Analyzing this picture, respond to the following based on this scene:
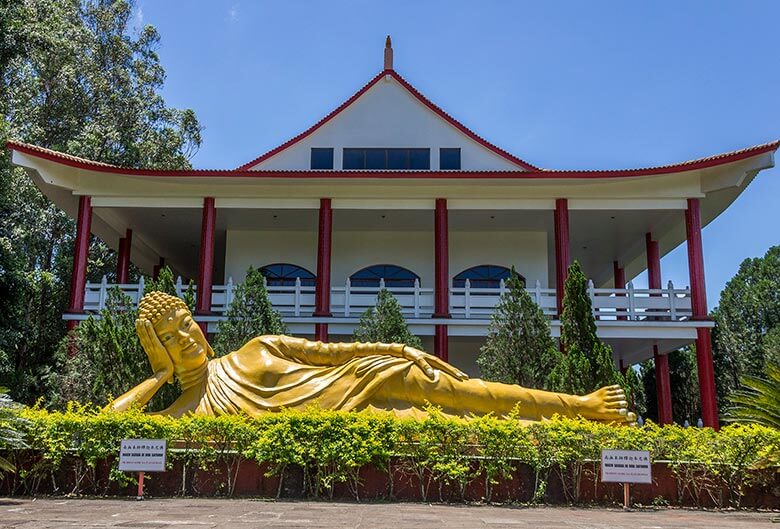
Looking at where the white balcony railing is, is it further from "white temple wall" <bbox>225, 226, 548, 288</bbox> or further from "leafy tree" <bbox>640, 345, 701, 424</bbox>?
"leafy tree" <bbox>640, 345, 701, 424</bbox>

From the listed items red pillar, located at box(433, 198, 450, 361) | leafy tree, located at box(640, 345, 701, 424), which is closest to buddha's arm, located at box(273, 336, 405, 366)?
red pillar, located at box(433, 198, 450, 361)

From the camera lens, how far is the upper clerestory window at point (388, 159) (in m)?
19.1

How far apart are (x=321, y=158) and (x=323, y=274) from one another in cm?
452

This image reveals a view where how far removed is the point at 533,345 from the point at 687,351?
12.0 m

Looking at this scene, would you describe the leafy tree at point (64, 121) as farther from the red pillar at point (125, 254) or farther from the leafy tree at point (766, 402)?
the leafy tree at point (766, 402)

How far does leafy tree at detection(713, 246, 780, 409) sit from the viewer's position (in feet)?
69.4

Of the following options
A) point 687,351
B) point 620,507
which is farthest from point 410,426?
point 687,351

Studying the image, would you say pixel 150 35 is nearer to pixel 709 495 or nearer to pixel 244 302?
pixel 244 302

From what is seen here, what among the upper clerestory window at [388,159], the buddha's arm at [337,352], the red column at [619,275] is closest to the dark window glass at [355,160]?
the upper clerestory window at [388,159]

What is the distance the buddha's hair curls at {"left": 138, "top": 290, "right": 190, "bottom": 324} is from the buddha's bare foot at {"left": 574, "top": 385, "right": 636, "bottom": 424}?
5384mm

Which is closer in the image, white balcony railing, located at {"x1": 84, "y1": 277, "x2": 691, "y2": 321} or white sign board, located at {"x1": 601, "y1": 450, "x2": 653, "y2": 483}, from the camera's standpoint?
white sign board, located at {"x1": 601, "y1": 450, "x2": 653, "y2": 483}

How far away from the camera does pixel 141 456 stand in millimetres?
7570

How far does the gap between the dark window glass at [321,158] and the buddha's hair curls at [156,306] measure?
33.1ft

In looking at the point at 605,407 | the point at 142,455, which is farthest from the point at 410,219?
the point at 142,455
